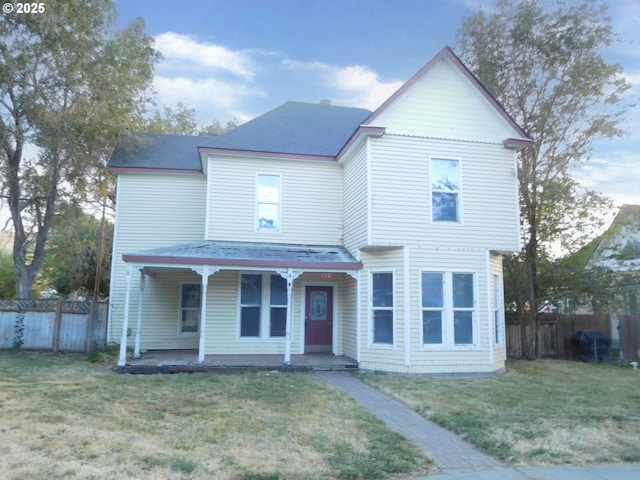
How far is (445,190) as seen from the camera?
11.9 metres

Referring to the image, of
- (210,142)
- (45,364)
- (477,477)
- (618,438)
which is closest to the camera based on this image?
(477,477)

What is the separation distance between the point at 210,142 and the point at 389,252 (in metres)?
6.35

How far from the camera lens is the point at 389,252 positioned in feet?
38.1

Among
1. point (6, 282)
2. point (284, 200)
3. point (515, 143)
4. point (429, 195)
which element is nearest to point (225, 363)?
point (284, 200)

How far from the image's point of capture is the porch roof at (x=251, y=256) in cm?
1098

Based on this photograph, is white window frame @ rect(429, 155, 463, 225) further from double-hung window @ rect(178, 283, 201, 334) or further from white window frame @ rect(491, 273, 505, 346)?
double-hung window @ rect(178, 283, 201, 334)

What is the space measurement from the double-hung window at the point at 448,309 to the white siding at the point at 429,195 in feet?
3.07

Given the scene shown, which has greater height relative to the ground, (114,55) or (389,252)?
(114,55)

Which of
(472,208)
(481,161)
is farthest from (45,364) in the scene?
(481,161)

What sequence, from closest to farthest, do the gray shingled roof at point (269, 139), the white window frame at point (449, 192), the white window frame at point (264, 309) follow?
the white window frame at point (449, 192)
the white window frame at point (264, 309)
the gray shingled roof at point (269, 139)

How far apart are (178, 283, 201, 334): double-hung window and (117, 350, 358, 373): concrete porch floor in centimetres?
110

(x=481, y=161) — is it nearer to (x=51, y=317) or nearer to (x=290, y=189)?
(x=290, y=189)

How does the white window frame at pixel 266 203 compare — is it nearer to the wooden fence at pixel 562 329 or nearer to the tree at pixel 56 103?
the tree at pixel 56 103

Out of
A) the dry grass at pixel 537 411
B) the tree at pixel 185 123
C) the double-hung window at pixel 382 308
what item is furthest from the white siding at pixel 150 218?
the tree at pixel 185 123
